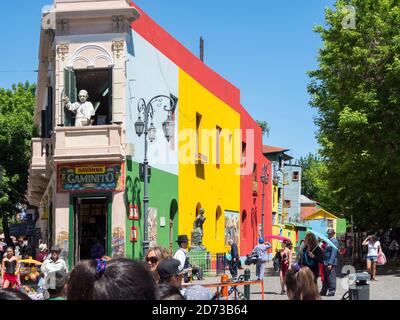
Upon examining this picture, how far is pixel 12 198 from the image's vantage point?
39.4 meters

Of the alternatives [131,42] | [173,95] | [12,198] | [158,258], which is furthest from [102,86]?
[12,198]

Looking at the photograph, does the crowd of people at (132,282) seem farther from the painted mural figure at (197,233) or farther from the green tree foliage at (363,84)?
the painted mural figure at (197,233)

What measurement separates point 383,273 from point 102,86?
1231cm

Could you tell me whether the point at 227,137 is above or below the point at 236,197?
above

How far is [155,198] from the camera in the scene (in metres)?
24.4

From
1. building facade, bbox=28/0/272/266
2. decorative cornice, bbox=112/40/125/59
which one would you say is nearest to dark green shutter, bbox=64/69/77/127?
building facade, bbox=28/0/272/266

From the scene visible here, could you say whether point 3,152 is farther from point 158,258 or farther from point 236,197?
point 158,258


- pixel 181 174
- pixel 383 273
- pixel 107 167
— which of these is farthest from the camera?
pixel 181 174

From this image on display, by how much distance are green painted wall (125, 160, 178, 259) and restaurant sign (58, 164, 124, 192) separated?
1.39 feet

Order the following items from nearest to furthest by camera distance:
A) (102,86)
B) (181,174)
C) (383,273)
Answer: (102,86) → (383,273) → (181,174)

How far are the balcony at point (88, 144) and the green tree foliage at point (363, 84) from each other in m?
7.87

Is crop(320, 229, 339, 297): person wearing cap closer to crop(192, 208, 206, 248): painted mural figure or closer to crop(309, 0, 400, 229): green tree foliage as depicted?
crop(309, 0, 400, 229): green tree foliage

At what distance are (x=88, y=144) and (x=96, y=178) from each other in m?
1.04

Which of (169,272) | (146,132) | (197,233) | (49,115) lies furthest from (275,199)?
(169,272)
